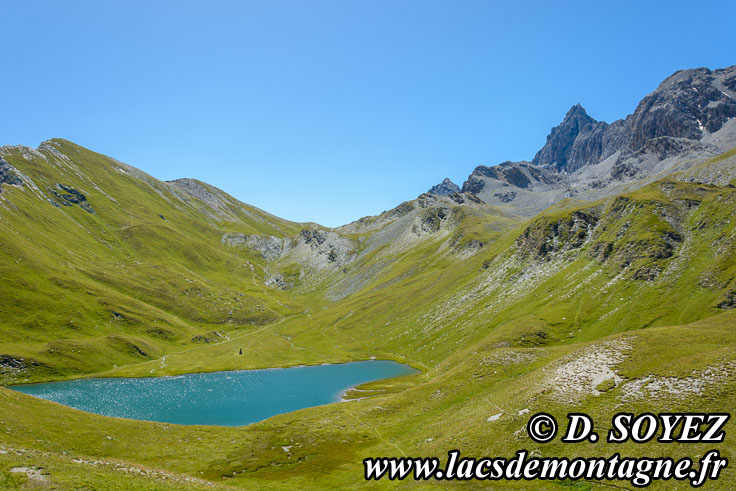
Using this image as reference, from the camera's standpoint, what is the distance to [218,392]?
112938mm

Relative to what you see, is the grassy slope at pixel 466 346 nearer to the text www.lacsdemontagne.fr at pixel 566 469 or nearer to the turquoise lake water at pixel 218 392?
the text www.lacsdemontagne.fr at pixel 566 469

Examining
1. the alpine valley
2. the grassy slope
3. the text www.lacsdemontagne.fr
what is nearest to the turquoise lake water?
the alpine valley

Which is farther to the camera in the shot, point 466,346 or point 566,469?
point 466,346

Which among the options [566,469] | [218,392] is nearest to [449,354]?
[218,392]

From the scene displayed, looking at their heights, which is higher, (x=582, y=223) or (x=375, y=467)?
(x=582, y=223)

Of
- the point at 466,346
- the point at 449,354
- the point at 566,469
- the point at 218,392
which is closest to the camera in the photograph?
the point at 566,469

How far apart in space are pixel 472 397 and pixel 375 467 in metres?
23.4

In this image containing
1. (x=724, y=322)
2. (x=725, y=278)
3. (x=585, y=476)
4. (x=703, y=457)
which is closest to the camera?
(x=703, y=457)

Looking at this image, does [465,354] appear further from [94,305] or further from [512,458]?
[94,305]

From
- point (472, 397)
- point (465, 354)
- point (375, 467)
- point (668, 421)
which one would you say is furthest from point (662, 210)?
point (375, 467)

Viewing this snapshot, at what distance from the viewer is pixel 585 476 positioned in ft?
98.8

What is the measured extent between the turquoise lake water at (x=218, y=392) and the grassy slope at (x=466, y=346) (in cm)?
1149

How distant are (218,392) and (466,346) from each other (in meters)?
77.5

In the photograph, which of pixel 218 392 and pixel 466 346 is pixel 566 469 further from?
pixel 218 392
